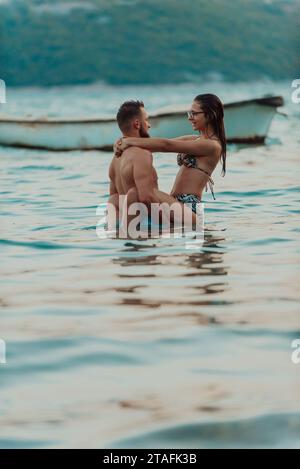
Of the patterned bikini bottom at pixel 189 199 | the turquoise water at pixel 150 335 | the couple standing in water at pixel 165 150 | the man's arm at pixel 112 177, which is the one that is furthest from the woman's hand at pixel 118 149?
the turquoise water at pixel 150 335

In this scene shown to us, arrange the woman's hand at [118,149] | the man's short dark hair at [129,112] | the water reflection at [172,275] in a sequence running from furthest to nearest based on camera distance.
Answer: the woman's hand at [118,149] < the man's short dark hair at [129,112] < the water reflection at [172,275]

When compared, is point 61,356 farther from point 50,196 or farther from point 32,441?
point 50,196

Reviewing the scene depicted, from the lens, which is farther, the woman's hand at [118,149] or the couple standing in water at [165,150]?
the woman's hand at [118,149]

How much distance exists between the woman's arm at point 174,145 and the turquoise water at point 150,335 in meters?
0.95

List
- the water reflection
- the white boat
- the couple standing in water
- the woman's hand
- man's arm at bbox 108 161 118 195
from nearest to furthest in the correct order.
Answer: the water reflection < the couple standing in water < the woman's hand < man's arm at bbox 108 161 118 195 < the white boat

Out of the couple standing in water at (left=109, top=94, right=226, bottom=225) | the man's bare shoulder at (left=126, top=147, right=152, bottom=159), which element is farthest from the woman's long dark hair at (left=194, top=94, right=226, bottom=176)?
the man's bare shoulder at (left=126, top=147, right=152, bottom=159)

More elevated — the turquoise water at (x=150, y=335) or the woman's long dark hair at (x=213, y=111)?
the woman's long dark hair at (x=213, y=111)

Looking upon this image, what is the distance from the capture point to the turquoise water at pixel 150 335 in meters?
4.73

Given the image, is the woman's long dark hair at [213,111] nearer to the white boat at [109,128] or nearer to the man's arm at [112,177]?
Answer: the man's arm at [112,177]

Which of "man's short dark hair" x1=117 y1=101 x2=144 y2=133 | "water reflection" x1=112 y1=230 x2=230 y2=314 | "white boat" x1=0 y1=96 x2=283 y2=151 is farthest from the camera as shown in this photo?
"white boat" x1=0 y1=96 x2=283 y2=151

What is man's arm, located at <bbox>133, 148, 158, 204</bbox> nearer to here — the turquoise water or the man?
the man

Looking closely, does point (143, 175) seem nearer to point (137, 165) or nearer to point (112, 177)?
point (137, 165)

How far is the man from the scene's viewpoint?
9.99m

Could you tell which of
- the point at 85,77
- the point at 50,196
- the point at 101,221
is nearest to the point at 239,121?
the point at 50,196
